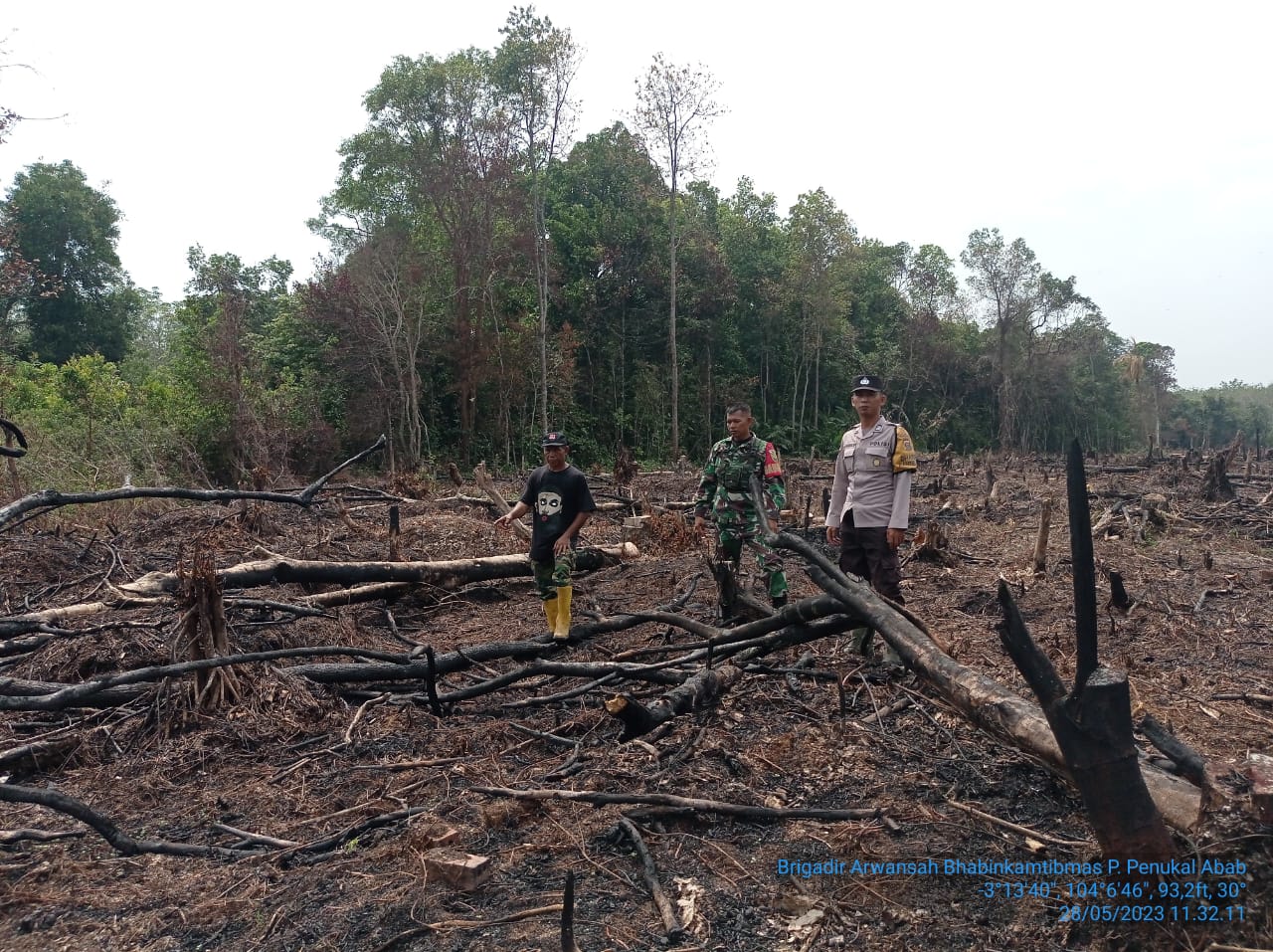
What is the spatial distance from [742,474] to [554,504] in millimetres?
1480

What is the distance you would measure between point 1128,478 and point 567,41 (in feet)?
64.6

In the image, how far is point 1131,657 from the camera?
206 inches

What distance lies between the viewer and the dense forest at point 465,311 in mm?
21031

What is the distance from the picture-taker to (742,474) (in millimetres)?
5953

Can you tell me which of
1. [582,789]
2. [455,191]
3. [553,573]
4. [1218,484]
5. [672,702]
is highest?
[455,191]

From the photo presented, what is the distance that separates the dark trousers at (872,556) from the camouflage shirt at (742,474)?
969 mm

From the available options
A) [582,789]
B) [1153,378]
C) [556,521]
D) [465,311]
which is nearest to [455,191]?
[465,311]

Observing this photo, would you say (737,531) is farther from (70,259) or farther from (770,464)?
(70,259)

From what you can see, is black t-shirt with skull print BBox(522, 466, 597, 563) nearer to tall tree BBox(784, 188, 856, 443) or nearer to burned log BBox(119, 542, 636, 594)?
burned log BBox(119, 542, 636, 594)

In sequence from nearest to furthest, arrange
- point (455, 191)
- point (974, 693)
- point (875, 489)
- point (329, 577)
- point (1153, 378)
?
point (974, 693) < point (875, 489) < point (329, 577) < point (455, 191) < point (1153, 378)

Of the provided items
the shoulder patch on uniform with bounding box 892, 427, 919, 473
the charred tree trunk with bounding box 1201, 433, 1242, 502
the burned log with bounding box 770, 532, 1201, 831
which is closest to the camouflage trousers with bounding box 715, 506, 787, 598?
the shoulder patch on uniform with bounding box 892, 427, 919, 473

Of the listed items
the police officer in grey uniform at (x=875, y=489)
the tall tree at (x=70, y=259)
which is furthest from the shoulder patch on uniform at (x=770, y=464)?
the tall tree at (x=70, y=259)

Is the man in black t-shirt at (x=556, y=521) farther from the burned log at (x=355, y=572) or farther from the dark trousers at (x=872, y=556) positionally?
the dark trousers at (x=872, y=556)

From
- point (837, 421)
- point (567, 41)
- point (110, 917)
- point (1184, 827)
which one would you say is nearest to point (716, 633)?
point (1184, 827)
